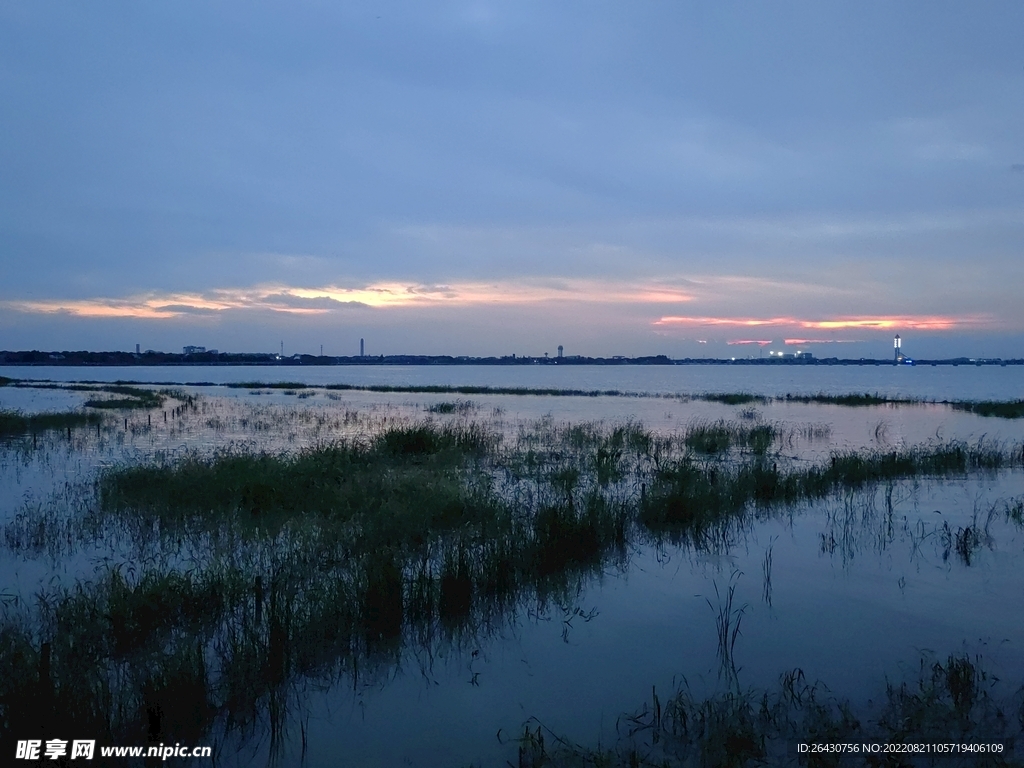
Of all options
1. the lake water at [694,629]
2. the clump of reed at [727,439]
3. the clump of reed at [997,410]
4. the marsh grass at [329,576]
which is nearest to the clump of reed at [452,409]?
the clump of reed at [727,439]

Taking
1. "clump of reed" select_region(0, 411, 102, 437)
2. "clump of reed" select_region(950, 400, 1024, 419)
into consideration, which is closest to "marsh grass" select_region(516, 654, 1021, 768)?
"clump of reed" select_region(0, 411, 102, 437)

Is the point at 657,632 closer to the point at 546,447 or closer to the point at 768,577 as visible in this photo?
the point at 768,577

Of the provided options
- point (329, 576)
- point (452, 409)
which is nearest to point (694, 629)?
point (329, 576)

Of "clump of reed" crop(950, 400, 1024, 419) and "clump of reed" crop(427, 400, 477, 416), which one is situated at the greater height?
"clump of reed" crop(950, 400, 1024, 419)

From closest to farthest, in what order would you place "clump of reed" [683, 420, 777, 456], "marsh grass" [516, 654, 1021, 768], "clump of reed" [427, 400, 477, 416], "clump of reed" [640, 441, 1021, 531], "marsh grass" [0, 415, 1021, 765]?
"marsh grass" [516, 654, 1021, 768] < "marsh grass" [0, 415, 1021, 765] < "clump of reed" [640, 441, 1021, 531] < "clump of reed" [683, 420, 777, 456] < "clump of reed" [427, 400, 477, 416]

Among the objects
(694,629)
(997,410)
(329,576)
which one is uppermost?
(997,410)

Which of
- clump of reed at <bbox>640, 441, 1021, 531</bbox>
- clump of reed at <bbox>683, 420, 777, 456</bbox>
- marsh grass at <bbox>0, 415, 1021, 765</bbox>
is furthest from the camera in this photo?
clump of reed at <bbox>683, 420, 777, 456</bbox>

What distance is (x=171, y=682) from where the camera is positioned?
224 inches

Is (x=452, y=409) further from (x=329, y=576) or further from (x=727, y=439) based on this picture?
(x=329, y=576)

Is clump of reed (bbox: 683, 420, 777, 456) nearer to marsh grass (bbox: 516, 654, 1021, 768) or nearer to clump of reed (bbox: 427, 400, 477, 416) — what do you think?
marsh grass (bbox: 516, 654, 1021, 768)

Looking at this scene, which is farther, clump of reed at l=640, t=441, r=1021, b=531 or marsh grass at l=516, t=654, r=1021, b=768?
clump of reed at l=640, t=441, r=1021, b=531

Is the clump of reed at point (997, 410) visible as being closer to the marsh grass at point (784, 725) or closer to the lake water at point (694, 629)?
the lake water at point (694, 629)

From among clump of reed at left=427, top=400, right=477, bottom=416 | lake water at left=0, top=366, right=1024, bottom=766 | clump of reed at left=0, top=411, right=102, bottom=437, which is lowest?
lake water at left=0, top=366, right=1024, bottom=766

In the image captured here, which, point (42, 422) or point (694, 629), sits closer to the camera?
point (694, 629)
